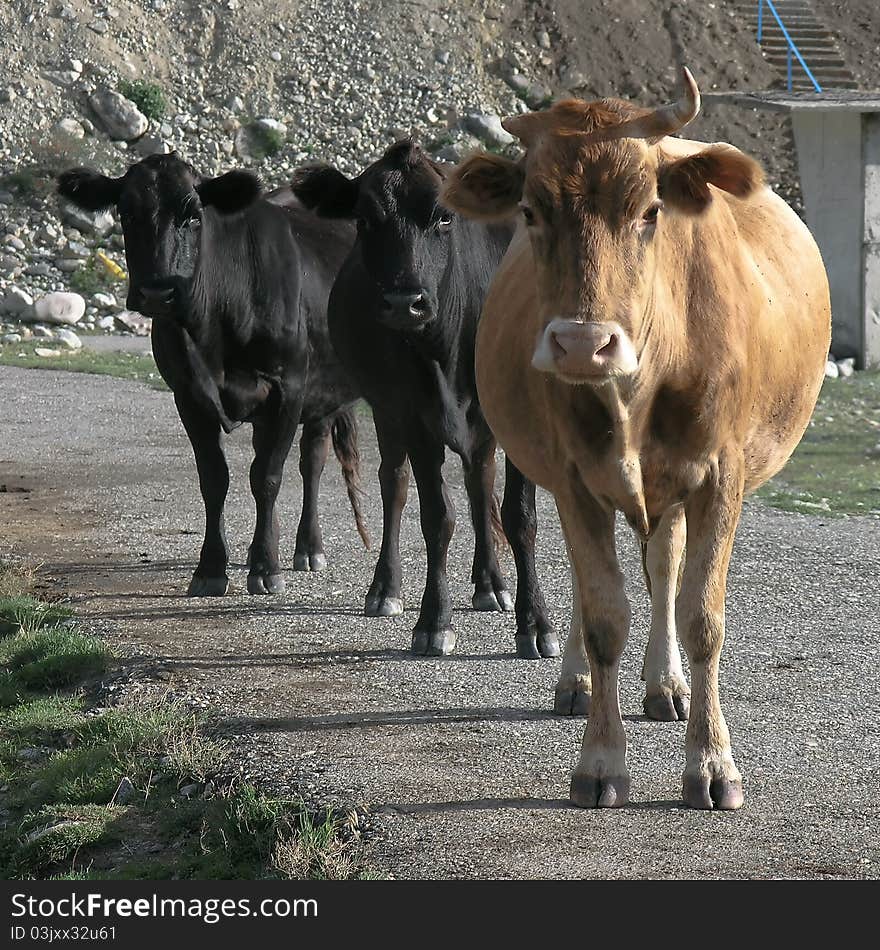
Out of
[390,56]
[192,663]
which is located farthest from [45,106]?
[192,663]

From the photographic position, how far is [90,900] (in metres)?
5.22

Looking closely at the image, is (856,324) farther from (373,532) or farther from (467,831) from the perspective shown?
(467,831)

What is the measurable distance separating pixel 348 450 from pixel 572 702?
14.9 feet

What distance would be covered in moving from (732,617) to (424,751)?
2.74 metres

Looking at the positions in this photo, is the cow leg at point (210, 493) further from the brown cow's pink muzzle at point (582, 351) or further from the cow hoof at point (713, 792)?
the brown cow's pink muzzle at point (582, 351)

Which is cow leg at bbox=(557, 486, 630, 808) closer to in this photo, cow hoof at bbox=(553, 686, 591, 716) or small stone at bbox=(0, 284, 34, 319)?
cow hoof at bbox=(553, 686, 591, 716)

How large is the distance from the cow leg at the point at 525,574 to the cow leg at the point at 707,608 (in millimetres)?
2188

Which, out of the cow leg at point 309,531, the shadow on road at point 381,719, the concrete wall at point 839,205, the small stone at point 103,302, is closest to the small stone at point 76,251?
the small stone at point 103,302

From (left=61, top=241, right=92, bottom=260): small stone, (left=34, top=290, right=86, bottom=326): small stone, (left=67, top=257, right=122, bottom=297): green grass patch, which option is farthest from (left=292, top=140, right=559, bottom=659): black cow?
(left=61, top=241, right=92, bottom=260): small stone

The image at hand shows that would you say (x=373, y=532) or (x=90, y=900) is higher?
(x=90, y=900)

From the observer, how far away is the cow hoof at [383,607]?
29.3 feet

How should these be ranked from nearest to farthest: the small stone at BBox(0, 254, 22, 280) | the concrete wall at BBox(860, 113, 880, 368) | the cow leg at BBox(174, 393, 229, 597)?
the cow leg at BBox(174, 393, 229, 597), the concrete wall at BBox(860, 113, 880, 368), the small stone at BBox(0, 254, 22, 280)

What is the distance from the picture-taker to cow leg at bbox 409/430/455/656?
8.03 m

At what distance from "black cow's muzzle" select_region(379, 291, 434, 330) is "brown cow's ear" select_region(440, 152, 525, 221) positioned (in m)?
1.90
